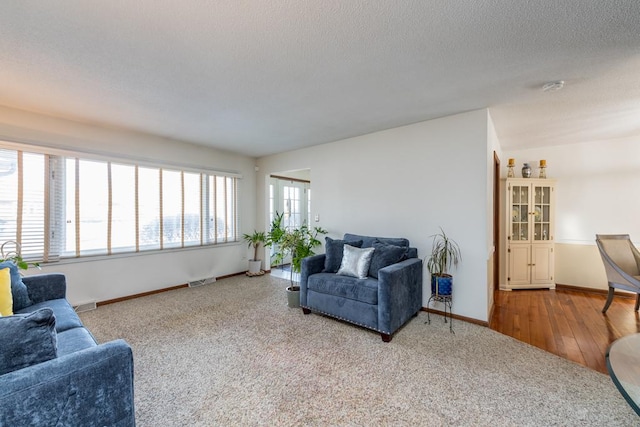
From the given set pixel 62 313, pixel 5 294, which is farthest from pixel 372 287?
pixel 5 294

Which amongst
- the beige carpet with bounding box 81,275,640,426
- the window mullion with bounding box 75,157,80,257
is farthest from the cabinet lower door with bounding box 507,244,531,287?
the window mullion with bounding box 75,157,80,257

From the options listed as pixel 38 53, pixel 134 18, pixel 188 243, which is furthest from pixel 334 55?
pixel 188 243

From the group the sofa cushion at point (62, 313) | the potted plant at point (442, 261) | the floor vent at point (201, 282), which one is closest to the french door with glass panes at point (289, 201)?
the floor vent at point (201, 282)

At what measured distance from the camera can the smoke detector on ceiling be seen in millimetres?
2362

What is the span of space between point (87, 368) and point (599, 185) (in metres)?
6.29

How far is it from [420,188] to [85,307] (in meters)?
4.62

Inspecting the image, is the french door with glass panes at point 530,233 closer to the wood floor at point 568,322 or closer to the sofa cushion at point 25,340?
the wood floor at point 568,322

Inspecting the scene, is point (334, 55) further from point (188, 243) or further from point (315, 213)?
point (188, 243)

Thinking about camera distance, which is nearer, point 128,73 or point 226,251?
point 128,73

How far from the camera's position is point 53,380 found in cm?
103

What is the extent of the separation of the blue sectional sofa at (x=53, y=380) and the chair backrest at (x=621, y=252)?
16.3 ft

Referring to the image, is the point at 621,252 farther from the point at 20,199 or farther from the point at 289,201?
the point at 20,199

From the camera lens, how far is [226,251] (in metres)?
5.20

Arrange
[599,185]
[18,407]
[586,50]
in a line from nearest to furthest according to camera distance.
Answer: [18,407] → [586,50] → [599,185]
